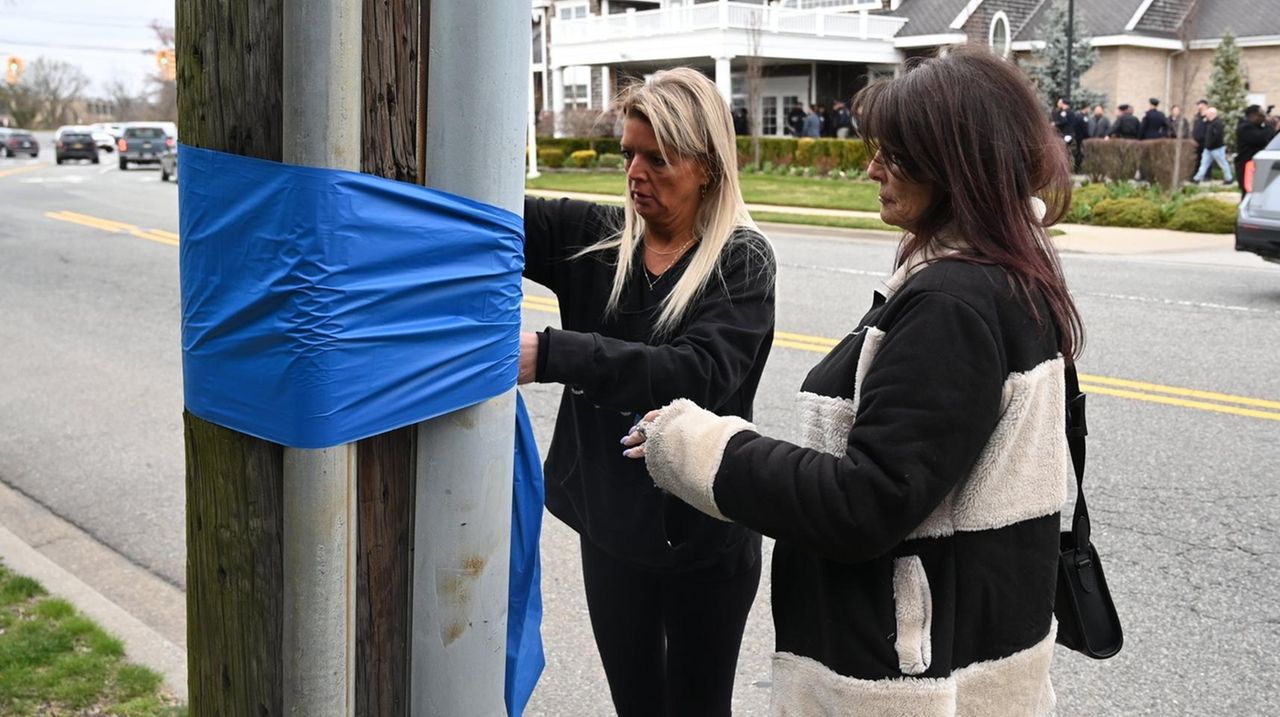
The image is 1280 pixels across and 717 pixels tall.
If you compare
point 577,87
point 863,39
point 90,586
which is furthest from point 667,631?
point 577,87

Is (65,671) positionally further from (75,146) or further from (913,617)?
(75,146)

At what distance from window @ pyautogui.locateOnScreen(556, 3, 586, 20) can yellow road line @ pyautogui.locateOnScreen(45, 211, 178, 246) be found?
28.8 metres

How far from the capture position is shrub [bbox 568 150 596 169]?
1236 inches

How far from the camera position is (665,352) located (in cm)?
243

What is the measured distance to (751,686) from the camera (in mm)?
3965

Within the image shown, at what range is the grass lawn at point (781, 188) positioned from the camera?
2091 cm

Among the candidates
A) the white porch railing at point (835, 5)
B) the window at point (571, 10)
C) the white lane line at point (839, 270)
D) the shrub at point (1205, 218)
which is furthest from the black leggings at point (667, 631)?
the window at point (571, 10)

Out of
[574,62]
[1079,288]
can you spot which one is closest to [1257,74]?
[574,62]

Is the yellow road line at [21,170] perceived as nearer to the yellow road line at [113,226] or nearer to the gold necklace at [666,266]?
the yellow road line at [113,226]

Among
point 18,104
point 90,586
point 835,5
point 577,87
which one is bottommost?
point 90,586

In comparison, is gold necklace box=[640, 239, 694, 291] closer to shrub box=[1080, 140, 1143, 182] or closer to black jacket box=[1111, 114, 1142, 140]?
shrub box=[1080, 140, 1143, 182]

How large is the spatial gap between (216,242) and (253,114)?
0.18 meters

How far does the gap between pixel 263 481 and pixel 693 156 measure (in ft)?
4.14

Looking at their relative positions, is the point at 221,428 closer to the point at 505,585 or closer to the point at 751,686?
the point at 505,585
